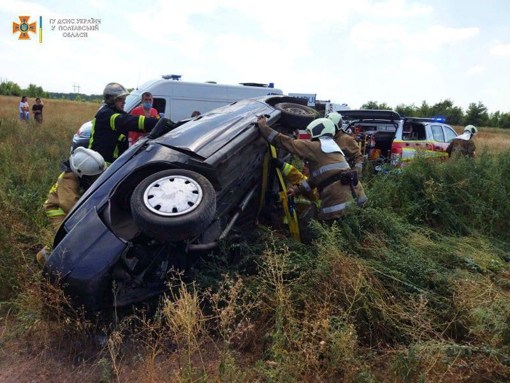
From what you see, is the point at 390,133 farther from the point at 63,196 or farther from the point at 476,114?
the point at 476,114

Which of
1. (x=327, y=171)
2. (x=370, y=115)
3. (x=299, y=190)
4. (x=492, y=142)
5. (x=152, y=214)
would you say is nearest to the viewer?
(x=152, y=214)

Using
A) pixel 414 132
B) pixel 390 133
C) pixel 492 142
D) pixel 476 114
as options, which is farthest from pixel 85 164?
pixel 476 114

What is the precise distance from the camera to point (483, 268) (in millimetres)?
3324

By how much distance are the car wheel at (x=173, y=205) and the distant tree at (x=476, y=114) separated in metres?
43.4

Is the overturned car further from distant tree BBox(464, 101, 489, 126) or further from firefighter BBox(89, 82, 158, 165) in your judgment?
distant tree BBox(464, 101, 489, 126)

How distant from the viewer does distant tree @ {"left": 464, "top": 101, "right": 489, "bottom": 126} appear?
39812 mm

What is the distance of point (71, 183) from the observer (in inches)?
146

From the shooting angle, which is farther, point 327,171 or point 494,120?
point 494,120

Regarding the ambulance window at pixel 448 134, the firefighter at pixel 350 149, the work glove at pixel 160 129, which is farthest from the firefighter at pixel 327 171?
the ambulance window at pixel 448 134

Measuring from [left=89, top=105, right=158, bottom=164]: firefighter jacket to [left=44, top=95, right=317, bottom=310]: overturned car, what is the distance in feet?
3.61

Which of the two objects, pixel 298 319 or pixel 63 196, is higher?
pixel 63 196

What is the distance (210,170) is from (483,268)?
8.15ft

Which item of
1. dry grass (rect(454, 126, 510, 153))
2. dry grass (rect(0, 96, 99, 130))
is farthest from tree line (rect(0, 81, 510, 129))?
dry grass (rect(0, 96, 99, 130))

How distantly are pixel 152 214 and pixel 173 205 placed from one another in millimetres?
155
